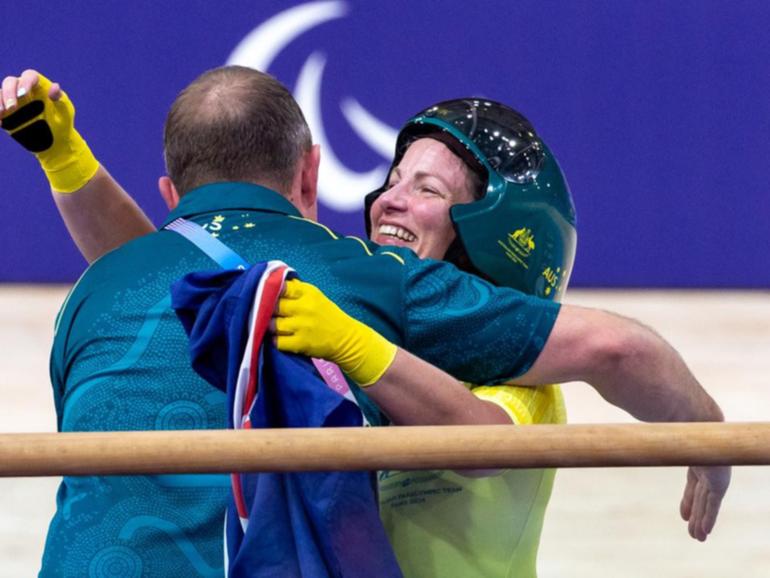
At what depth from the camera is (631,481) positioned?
13.6ft

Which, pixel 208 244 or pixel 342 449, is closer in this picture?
pixel 342 449

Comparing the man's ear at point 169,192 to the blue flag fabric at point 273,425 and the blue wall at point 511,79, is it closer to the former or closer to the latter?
the blue flag fabric at point 273,425

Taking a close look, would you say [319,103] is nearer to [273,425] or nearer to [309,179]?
[309,179]

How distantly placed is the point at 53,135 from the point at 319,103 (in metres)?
4.29

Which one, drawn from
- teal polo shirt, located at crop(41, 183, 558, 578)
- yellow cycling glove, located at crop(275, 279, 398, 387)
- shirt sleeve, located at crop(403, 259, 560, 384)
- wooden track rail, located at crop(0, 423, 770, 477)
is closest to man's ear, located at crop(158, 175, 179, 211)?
teal polo shirt, located at crop(41, 183, 558, 578)

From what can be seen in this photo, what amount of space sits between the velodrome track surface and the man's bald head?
900mm

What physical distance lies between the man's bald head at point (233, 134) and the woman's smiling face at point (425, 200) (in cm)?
42

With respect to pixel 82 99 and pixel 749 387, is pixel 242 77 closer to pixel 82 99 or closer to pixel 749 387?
pixel 749 387

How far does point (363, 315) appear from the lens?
7.34 feet

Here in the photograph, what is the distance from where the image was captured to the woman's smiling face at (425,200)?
2844 mm

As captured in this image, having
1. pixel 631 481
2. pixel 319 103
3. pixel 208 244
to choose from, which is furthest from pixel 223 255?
pixel 319 103

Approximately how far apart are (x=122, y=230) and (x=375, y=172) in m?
4.03

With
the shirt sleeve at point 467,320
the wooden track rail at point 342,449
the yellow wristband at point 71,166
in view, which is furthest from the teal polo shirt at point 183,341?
the yellow wristband at point 71,166

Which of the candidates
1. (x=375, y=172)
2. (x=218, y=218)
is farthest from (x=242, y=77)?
(x=375, y=172)
